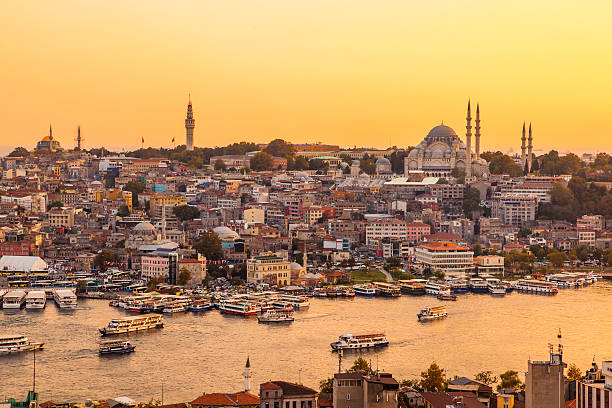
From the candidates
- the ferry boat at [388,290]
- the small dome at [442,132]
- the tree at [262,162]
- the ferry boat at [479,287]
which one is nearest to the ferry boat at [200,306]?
the ferry boat at [388,290]

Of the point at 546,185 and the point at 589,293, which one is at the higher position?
the point at 546,185

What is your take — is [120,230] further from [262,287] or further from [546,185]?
[546,185]

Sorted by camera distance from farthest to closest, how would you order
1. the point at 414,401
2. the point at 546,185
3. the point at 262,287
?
the point at 546,185 → the point at 262,287 → the point at 414,401

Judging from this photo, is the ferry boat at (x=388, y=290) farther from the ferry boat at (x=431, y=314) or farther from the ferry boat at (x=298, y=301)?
the ferry boat at (x=431, y=314)

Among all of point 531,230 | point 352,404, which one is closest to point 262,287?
point 531,230

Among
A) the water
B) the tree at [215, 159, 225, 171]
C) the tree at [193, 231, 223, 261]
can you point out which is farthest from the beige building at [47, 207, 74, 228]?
the tree at [215, 159, 225, 171]

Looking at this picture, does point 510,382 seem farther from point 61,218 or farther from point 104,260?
point 61,218
